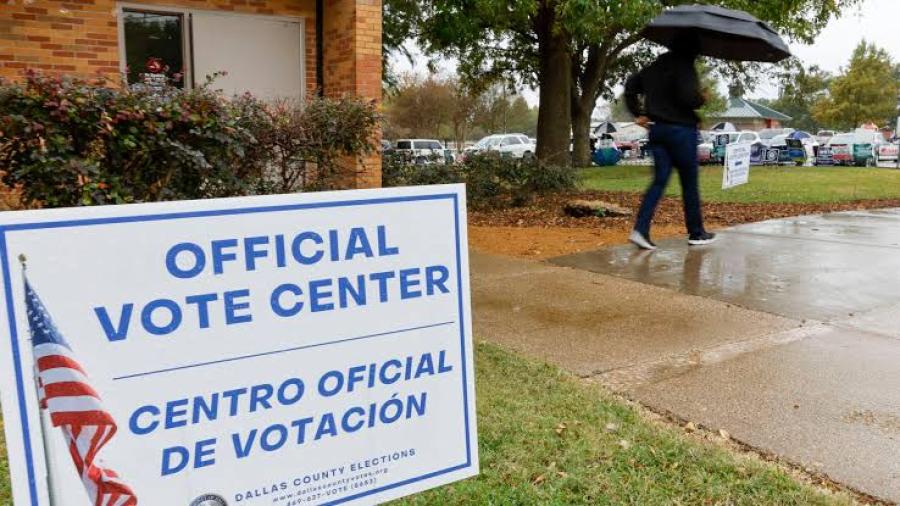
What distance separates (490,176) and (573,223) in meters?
2.58

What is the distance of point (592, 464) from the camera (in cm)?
305

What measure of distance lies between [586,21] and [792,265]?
17.4 feet

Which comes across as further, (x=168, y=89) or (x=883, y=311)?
(x=883, y=311)

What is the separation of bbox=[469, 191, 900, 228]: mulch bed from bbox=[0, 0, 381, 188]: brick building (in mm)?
2690

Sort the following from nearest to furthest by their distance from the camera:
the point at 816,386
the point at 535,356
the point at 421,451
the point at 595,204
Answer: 1. the point at 421,451
2. the point at 816,386
3. the point at 535,356
4. the point at 595,204

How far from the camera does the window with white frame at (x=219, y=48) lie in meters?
7.85

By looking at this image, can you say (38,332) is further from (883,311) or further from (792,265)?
(792,265)

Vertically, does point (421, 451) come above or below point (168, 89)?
below

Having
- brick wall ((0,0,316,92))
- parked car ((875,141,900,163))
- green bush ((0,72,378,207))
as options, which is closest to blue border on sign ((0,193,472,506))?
green bush ((0,72,378,207))

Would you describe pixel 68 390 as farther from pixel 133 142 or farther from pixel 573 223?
pixel 573 223

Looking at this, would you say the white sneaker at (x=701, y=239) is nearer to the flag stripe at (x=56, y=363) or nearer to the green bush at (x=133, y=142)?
the green bush at (x=133, y=142)

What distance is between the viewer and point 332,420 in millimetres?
1944

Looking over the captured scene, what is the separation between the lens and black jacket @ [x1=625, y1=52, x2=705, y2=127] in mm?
6711

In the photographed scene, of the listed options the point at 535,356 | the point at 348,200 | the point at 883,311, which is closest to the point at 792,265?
the point at 883,311
